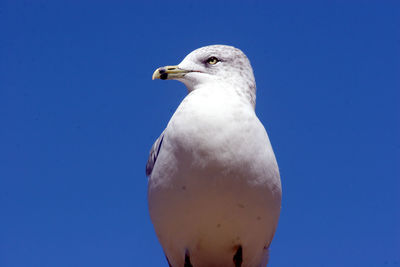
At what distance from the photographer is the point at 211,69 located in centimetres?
382

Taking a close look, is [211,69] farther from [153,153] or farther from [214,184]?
[214,184]

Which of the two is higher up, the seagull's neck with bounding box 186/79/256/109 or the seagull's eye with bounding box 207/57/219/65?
the seagull's eye with bounding box 207/57/219/65

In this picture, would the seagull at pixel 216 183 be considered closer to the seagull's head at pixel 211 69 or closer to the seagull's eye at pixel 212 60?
the seagull's head at pixel 211 69

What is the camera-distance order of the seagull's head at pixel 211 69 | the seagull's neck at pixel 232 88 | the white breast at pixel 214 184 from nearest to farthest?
the white breast at pixel 214 184 → the seagull's neck at pixel 232 88 → the seagull's head at pixel 211 69

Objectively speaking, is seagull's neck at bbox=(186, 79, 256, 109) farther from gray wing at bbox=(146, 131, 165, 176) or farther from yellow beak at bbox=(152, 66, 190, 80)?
gray wing at bbox=(146, 131, 165, 176)

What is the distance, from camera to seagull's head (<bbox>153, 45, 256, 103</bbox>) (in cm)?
379

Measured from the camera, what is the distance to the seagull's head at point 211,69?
379 centimetres

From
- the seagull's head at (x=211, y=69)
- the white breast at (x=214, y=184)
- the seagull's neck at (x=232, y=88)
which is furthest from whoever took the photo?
the seagull's head at (x=211, y=69)

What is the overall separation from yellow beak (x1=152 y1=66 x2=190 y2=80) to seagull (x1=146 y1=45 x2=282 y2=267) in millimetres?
212

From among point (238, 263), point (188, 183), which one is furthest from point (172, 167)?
point (238, 263)

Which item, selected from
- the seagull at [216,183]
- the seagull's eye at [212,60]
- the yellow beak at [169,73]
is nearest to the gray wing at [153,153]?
the seagull at [216,183]

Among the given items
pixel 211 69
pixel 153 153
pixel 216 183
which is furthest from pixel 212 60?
pixel 216 183

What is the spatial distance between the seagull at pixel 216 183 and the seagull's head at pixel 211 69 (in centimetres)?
3

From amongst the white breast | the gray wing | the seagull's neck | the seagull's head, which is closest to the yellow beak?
the seagull's head
